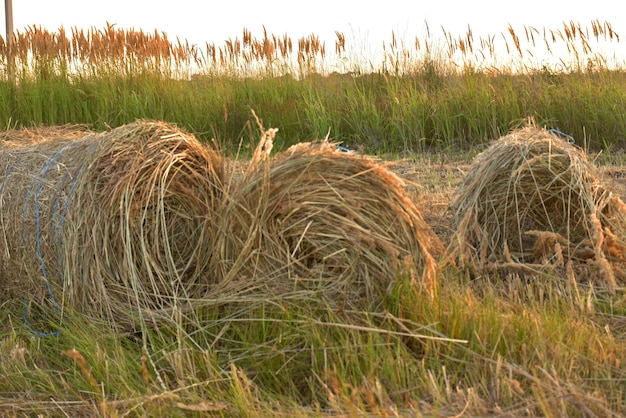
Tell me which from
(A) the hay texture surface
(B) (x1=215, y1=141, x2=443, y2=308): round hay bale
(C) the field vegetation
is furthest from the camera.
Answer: (A) the hay texture surface

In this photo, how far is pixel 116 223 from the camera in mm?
2984

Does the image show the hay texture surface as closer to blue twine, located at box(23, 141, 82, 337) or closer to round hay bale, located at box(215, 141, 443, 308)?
round hay bale, located at box(215, 141, 443, 308)

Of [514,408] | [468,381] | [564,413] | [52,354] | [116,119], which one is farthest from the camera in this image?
[116,119]

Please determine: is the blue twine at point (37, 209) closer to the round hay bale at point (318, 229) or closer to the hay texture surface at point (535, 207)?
the round hay bale at point (318, 229)

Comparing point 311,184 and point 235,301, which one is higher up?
point 311,184

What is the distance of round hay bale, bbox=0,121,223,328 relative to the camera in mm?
2941

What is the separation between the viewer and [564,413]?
1.88 m

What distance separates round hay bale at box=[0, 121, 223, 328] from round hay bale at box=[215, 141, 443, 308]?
0.20 meters

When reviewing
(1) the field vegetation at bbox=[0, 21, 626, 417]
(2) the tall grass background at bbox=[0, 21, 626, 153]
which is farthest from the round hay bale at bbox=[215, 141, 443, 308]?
(2) the tall grass background at bbox=[0, 21, 626, 153]

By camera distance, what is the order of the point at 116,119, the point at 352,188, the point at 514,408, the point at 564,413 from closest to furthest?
the point at 564,413
the point at 514,408
the point at 352,188
the point at 116,119

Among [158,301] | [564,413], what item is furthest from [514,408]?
[158,301]

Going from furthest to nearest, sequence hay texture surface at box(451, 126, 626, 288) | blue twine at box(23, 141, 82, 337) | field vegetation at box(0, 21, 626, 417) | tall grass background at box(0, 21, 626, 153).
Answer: tall grass background at box(0, 21, 626, 153)
hay texture surface at box(451, 126, 626, 288)
blue twine at box(23, 141, 82, 337)
field vegetation at box(0, 21, 626, 417)

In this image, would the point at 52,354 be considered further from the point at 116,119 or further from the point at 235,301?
the point at 116,119

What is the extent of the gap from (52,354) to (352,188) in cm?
129
